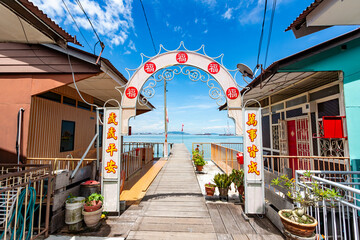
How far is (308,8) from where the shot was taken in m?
3.55

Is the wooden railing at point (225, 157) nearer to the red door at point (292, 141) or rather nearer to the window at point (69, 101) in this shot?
the red door at point (292, 141)

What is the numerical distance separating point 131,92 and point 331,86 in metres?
5.99

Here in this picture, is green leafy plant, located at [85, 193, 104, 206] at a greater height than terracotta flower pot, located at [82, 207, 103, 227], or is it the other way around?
green leafy plant, located at [85, 193, 104, 206]

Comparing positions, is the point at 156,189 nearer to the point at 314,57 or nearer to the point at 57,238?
the point at 57,238

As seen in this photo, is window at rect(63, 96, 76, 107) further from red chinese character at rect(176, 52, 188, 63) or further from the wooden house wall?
red chinese character at rect(176, 52, 188, 63)

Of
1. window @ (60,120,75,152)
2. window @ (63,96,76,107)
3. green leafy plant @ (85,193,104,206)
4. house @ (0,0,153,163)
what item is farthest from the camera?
window @ (63,96,76,107)

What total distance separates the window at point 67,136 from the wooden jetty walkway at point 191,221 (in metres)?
4.52

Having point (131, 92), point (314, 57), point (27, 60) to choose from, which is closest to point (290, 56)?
point (314, 57)

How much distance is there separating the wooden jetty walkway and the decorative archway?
2043 mm

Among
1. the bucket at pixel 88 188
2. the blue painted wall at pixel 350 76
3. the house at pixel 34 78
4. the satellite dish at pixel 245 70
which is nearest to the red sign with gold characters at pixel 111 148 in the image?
the bucket at pixel 88 188

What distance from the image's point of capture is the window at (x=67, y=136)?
6.65 metres

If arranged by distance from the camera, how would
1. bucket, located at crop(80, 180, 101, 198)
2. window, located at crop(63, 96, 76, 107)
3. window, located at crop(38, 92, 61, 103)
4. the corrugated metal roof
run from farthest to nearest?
window, located at crop(63, 96, 76, 107) → window, located at crop(38, 92, 61, 103) → bucket, located at crop(80, 180, 101, 198) → the corrugated metal roof

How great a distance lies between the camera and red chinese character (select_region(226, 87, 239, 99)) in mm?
3855

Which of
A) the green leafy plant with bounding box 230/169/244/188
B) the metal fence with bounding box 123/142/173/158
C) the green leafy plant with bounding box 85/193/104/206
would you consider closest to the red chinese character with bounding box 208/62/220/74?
the green leafy plant with bounding box 230/169/244/188
